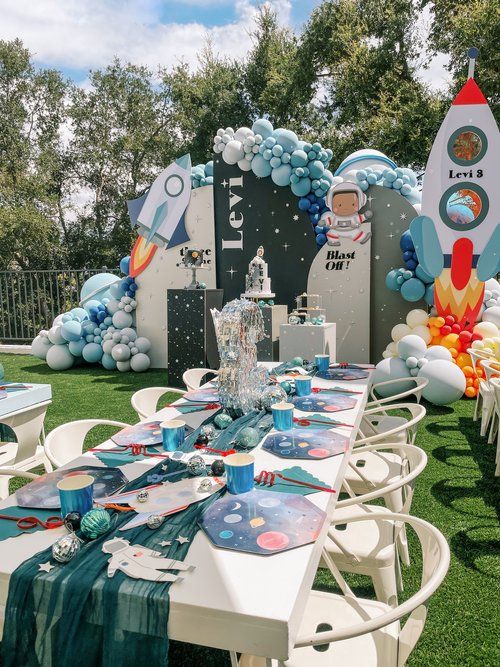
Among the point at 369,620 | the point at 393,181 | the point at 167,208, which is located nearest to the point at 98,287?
the point at 167,208

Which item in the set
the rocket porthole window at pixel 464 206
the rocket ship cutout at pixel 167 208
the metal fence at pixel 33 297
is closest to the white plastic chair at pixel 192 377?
the rocket porthole window at pixel 464 206

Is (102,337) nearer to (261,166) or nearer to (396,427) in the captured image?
(261,166)

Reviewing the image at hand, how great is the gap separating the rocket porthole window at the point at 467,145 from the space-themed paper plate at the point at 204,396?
14.2 feet

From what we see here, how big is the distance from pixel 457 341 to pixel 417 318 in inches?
21.0

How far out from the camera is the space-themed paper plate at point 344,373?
109 inches

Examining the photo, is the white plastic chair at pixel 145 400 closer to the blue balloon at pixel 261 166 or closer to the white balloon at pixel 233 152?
the blue balloon at pixel 261 166

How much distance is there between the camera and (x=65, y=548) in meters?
1.04

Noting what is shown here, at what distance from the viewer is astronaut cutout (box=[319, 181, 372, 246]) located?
5.79m

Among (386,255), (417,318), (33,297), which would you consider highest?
(386,255)

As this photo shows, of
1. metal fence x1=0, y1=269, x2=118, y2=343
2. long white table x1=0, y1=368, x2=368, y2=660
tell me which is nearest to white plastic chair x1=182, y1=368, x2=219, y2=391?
long white table x1=0, y1=368, x2=368, y2=660

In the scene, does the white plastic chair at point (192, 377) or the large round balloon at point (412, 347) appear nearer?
the white plastic chair at point (192, 377)

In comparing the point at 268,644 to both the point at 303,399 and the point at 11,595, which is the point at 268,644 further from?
the point at 303,399

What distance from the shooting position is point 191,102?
1642 centimetres

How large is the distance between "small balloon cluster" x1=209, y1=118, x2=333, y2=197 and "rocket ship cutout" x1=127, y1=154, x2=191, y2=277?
0.85 meters
